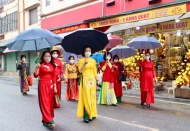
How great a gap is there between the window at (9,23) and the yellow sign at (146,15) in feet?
53.5

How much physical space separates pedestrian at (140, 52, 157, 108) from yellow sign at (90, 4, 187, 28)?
14.8ft

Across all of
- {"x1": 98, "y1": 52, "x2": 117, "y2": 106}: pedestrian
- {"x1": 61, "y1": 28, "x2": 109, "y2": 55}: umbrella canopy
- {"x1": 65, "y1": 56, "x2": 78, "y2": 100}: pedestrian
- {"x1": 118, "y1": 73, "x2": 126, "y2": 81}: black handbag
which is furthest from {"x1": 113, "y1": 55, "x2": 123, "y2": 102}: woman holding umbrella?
{"x1": 61, "y1": 28, "x2": 109, "y2": 55}: umbrella canopy

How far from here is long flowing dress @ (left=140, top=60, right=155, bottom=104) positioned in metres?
8.79

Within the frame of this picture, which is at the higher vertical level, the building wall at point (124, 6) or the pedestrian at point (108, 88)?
the building wall at point (124, 6)

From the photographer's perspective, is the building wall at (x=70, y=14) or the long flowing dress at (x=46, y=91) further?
the building wall at (x=70, y=14)

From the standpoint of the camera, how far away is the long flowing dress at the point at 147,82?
8789 millimetres

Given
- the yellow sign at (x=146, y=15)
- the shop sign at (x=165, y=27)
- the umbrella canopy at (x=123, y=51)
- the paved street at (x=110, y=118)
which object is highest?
the yellow sign at (x=146, y=15)

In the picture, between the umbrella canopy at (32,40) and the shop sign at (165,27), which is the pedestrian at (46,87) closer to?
the umbrella canopy at (32,40)

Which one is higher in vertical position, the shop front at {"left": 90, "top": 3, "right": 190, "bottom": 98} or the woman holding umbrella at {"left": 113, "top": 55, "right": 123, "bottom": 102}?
the shop front at {"left": 90, "top": 3, "right": 190, "bottom": 98}

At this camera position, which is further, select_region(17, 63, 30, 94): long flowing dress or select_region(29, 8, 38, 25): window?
select_region(29, 8, 38, 25): window

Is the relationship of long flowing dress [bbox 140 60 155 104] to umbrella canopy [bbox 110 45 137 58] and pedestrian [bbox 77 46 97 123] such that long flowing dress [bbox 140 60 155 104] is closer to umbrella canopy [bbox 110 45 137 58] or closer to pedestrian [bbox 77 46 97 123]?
umbrella canopy [bbox 110 45 137 58]

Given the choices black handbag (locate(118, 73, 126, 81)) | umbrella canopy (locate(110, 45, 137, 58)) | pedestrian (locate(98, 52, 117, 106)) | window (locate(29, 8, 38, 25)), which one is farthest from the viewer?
window (locate(29, 8, 38, 25))

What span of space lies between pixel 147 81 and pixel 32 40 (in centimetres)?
417

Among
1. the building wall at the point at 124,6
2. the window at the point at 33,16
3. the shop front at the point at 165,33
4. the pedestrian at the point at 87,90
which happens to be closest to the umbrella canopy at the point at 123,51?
the shop front at the point at 165,33
